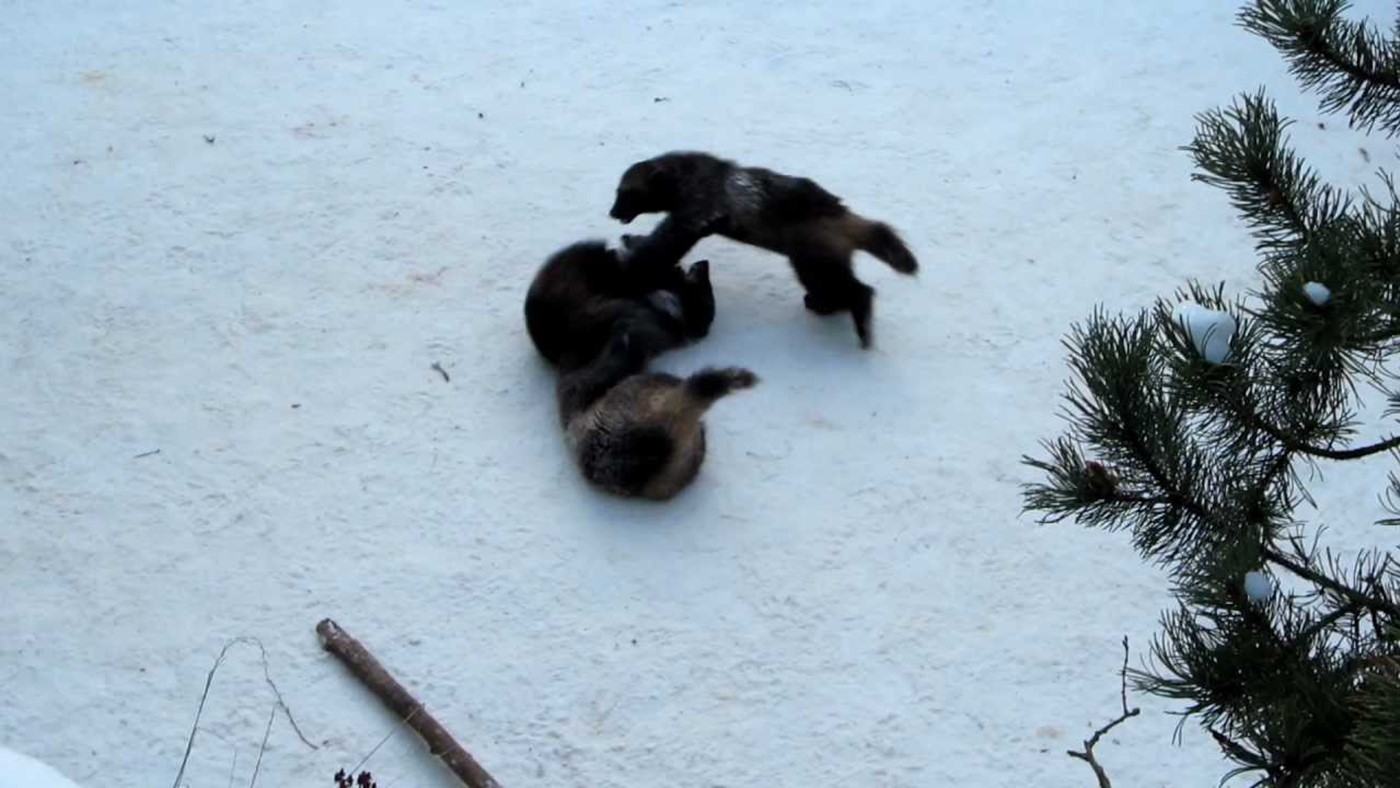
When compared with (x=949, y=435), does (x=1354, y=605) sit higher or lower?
higher

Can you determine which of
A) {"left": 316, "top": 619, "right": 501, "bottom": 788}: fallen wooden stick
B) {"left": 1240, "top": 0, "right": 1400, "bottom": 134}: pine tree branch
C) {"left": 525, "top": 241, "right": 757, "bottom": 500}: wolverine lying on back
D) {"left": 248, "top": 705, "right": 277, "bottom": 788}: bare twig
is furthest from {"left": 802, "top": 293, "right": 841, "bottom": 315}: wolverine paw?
{"left": 1240, "top": 0, "right": 1400, "bottom": 134}: pine tree branch

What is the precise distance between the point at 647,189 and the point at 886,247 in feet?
2.51

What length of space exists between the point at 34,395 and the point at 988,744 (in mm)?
2755

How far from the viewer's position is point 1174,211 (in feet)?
18.8

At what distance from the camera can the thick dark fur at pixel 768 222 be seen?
508cm

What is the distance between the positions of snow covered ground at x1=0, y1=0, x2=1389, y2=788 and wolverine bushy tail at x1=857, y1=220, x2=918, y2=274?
249 mm

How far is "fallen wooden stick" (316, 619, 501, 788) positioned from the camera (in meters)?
3.79

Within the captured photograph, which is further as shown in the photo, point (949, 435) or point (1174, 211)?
point (1174, 211)

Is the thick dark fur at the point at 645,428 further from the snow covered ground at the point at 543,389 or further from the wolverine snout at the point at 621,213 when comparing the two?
the wolverine snout at the point at 621,213

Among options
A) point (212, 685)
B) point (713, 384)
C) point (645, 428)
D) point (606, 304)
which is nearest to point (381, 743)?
point (212, 685)

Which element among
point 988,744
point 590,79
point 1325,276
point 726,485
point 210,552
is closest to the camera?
point 1325,276

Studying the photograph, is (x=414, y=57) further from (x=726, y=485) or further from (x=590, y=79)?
(x=726, y=485)

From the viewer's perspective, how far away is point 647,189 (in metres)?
5.31

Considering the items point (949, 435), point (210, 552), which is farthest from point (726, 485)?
point (210, 552)
